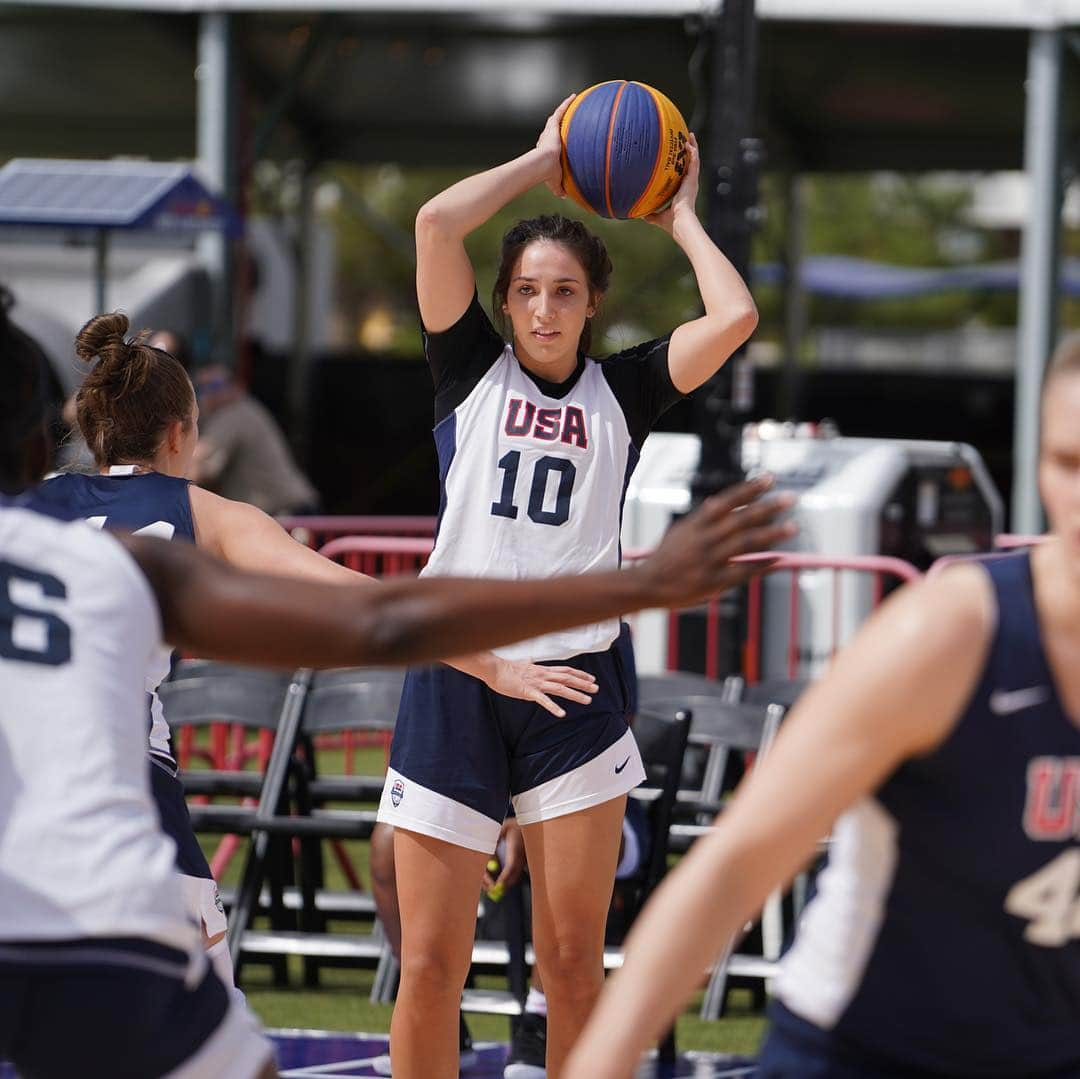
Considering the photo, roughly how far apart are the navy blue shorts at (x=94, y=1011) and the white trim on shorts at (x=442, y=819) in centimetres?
196

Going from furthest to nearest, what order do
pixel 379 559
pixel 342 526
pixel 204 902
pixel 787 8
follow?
pixel 787 8, pixel 342 526, pixel 379 559, pixel 204 902

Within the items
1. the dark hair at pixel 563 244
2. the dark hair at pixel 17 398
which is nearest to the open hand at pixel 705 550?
the dark hair at pixel 17 398

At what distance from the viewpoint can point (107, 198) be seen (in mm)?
11242

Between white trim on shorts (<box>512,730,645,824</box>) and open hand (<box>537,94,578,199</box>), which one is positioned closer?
white trim on shorts (<box>512,730,645,824</box>)

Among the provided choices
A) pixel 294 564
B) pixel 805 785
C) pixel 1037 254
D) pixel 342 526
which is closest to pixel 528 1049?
pixel 294 564

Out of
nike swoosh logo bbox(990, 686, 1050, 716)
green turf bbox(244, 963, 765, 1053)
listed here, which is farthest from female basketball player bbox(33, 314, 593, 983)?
green turf bbox(244, 963, 765, 1053)

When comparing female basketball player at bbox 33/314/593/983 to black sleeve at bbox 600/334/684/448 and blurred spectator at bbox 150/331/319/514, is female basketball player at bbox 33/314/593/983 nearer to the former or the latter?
black sleeve at bbox 600/334/684/448

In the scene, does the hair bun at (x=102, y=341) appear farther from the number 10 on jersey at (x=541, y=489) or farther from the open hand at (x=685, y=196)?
the open hand at (x=685, y=196)

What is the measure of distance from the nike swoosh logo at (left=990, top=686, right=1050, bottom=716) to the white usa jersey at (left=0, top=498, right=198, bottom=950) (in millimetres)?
966

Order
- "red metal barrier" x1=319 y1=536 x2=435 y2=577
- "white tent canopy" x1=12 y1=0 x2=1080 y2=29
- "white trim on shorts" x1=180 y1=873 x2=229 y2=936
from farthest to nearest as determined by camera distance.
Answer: "white tent canopy" x1=12 y1=0 x2=1080 y2=29 < "red metal barrier" x1=319 y1=536 x2=435 y2=577 < "white trim on shorts" x1=180 y1=873 x2=229 y2=936

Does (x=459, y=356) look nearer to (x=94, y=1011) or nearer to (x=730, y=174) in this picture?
(x=94, y=1011)

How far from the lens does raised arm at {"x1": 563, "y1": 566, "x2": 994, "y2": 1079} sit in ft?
6.91

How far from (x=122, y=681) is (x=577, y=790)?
2.15 metres

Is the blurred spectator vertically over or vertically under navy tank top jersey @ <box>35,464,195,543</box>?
under
